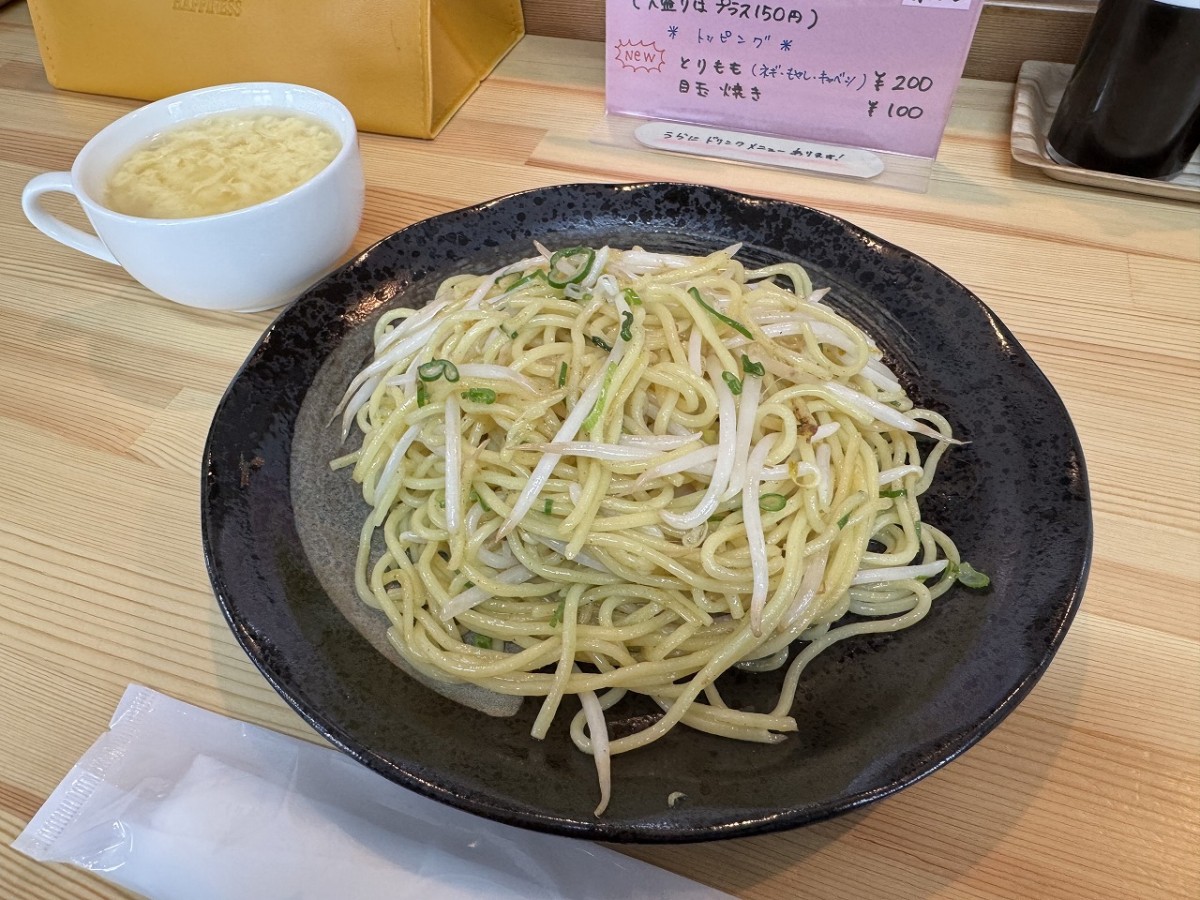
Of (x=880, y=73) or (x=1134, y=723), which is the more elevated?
(x=880, y=73)

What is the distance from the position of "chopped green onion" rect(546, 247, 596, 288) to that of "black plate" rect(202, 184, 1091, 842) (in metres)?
0.32

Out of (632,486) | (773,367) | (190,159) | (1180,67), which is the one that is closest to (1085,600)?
(773,367)

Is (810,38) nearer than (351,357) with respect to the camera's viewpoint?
No

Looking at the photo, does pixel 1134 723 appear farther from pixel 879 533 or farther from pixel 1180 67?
pixel 1180 67

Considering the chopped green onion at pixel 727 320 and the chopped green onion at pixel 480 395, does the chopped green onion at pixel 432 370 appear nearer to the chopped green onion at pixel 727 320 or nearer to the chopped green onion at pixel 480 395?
the chopped green onion at pixel 480 395

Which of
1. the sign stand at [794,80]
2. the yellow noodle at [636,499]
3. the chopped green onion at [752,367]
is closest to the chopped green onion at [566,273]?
the yellow noodle at [636,499]

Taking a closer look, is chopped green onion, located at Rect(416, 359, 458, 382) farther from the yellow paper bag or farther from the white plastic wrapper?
the yellow paper bag

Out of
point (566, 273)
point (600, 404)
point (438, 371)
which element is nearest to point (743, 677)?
point (600, 404)

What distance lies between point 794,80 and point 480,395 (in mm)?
1532

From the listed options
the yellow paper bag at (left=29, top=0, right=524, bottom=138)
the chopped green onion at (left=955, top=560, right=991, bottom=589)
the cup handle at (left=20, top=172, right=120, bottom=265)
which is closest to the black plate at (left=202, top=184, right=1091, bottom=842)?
the chopped green onion at (left=955, top=560, right=991, bottom=589)

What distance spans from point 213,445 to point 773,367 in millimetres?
1116

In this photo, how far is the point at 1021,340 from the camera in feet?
6.41

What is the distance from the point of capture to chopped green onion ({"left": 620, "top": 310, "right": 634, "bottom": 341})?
1.51 metres

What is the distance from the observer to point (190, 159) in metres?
2.06
